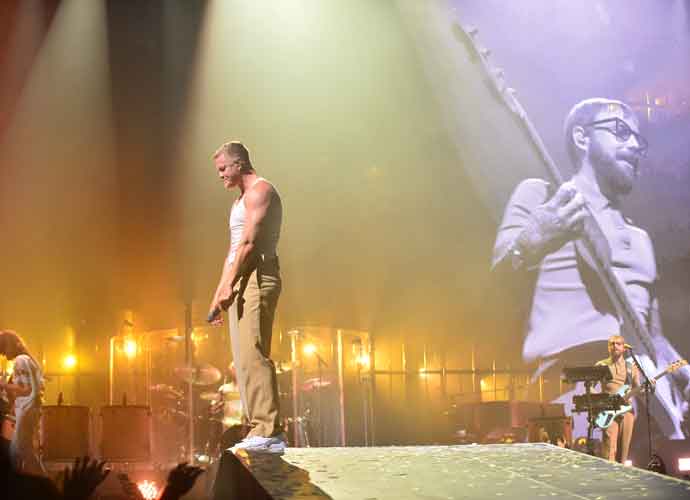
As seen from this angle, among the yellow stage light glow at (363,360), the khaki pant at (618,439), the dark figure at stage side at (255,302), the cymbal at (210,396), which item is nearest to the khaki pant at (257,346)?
the dark figure at stage side at (255,302)

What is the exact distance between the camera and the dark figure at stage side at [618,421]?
889 cm

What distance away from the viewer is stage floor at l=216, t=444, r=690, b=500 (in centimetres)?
332

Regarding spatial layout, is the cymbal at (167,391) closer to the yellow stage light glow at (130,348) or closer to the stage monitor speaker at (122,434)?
the yellow stage light glow at (130,348)

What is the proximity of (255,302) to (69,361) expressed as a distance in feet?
26.5

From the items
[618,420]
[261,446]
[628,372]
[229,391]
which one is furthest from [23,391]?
[628,372]

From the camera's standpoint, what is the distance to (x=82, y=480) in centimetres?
223

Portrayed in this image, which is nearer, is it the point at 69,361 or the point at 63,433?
the point at 63,433

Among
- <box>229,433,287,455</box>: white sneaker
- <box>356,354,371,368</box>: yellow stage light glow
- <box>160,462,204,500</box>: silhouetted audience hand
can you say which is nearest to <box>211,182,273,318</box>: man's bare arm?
A: <box>229,433,287,455</box>: white sneaker

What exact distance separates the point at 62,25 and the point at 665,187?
860 centimetres

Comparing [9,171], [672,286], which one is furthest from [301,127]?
[672,286]

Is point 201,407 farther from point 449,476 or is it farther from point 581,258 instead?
point 449,476

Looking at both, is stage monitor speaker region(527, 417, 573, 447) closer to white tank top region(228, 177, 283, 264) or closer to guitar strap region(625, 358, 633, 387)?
guitar strap region(625, 358, 633, 387)

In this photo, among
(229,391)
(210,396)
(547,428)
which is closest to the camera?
(547,428)

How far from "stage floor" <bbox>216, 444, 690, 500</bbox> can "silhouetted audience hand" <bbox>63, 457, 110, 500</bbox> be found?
958 millimetres
